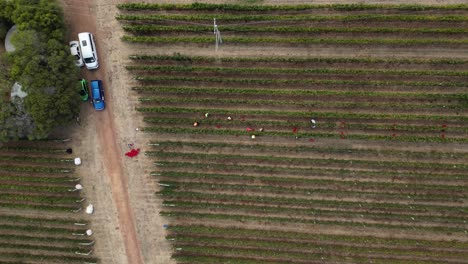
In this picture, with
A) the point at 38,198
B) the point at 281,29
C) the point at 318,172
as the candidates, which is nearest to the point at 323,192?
the point at 318,172

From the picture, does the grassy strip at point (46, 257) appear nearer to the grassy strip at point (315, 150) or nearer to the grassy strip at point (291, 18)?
the grassy strip at point (315, 150)


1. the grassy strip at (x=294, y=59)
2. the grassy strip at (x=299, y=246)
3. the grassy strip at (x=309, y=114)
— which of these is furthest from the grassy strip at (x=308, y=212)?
the grassy strip at (x=294, y=59)

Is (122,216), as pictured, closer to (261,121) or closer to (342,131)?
(261,121)

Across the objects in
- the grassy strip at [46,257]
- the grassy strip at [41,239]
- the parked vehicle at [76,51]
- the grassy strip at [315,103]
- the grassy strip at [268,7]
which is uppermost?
the grassy strip at [268,7]

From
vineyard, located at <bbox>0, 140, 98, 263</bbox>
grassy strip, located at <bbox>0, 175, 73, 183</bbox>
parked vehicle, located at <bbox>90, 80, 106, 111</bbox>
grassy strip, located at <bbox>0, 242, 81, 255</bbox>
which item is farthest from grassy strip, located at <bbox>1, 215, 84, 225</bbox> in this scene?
parked vehicle, located at <bbox>90, 80, 106, 111</bbox>

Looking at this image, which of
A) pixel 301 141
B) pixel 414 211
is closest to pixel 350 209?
pixel 414 211

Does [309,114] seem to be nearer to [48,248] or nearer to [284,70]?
[284,70]
